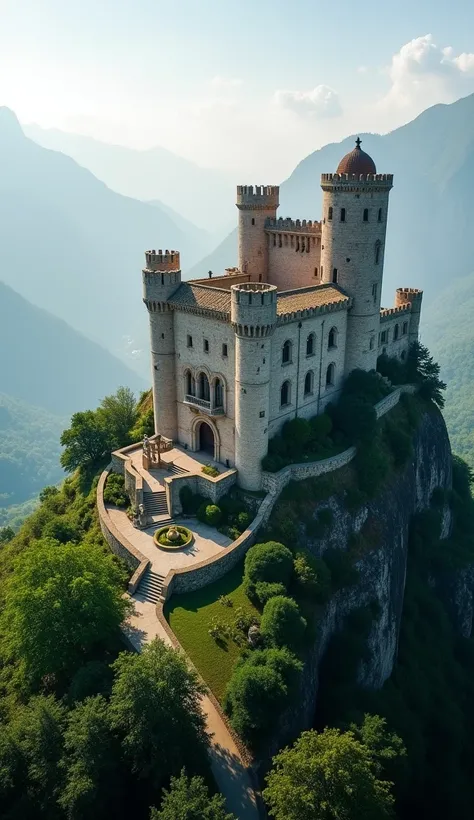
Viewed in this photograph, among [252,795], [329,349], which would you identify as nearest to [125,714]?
[252,795]

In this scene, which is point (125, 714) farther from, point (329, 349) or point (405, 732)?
point (329, 349)

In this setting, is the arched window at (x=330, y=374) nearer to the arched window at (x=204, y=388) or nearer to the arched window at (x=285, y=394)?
the arched window at (x=285, y=394)

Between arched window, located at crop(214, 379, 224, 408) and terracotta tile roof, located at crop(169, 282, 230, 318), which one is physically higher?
terracotta tile roof, located at crop(169, 282, 230, 318)

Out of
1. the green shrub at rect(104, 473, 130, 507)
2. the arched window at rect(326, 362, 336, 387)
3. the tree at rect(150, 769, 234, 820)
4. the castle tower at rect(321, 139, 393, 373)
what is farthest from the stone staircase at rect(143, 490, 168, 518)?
the tree at rect(150, 769, 234, 820)

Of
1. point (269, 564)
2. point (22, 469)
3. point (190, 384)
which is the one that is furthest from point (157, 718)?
point (22, 469)

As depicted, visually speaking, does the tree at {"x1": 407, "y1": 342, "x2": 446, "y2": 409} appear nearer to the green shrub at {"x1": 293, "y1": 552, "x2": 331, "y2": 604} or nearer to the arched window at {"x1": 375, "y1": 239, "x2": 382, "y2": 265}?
the arched window at {"x1": 375, "y1": 239, "x2": 382, "y2": 265}

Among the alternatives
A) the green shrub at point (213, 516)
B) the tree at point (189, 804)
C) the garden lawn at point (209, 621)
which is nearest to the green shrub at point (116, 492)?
the green shrub at point (213, 516)
